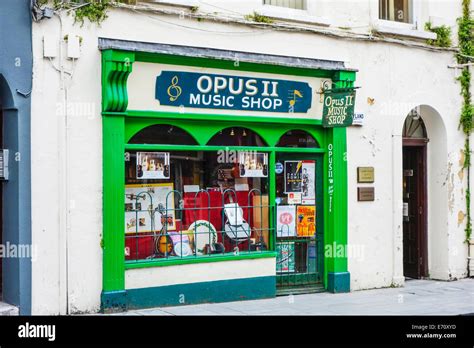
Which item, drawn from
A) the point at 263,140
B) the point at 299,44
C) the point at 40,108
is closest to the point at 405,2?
the point at 299,44

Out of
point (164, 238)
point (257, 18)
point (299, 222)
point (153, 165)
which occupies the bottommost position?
point (164, 238)

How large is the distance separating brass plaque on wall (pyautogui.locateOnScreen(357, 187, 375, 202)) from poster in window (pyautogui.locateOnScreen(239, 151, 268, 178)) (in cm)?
181

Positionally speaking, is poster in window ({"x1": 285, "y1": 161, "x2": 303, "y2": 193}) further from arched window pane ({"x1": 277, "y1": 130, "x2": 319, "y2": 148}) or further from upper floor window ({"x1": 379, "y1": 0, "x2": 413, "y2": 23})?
upper floor window ({"x1": 379, "y1": 0, "x2": 413, "y2": 23})

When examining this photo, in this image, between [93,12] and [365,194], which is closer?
[93,12]

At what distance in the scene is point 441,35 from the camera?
47.6 feet

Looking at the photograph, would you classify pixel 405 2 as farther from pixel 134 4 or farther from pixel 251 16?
pixel 134 4

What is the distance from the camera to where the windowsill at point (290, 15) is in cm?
1224

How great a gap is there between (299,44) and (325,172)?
213 centimetres

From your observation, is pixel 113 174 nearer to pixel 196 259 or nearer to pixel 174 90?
pixel 174 90

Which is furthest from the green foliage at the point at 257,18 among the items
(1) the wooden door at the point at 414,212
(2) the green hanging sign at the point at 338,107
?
(1) the wooden door at the point at 414,212

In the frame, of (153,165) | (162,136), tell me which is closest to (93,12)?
(162,136)

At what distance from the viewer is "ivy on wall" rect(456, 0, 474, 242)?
14.8 m

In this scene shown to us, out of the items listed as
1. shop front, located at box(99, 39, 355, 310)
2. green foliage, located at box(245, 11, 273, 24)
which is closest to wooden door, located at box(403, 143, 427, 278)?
shop front, located at box(99, 39, 355, 310)

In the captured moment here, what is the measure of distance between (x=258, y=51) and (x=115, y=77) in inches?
101
